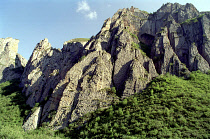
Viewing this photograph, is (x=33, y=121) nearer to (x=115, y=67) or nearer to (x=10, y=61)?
(x=115, y=67)

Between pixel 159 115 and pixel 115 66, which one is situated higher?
pixel 115 66

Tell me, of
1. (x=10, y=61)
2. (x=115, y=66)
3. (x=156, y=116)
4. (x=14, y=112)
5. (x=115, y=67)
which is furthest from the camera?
(x=10, y=61)

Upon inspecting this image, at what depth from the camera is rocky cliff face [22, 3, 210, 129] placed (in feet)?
133

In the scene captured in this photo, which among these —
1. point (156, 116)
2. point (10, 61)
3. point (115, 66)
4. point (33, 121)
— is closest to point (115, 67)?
point (115, 66)

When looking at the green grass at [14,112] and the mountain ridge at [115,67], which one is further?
the mountain ridge at [115,67]

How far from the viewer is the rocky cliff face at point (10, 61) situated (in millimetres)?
87562

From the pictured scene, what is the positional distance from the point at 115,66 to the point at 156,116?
2097 cm

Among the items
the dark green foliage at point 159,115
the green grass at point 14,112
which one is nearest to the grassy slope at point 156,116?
the dark green foliage at point 159,115

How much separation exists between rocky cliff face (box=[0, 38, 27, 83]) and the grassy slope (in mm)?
52232

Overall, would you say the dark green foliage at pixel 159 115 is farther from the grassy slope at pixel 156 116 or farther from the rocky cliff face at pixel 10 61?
the rocky cliff face at pixel 10 61

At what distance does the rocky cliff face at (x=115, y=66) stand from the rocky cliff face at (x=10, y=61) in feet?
83.6

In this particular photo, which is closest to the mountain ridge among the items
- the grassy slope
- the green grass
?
the green grass

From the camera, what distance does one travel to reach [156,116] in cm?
3077

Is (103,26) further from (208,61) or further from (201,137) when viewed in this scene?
(201,137)
